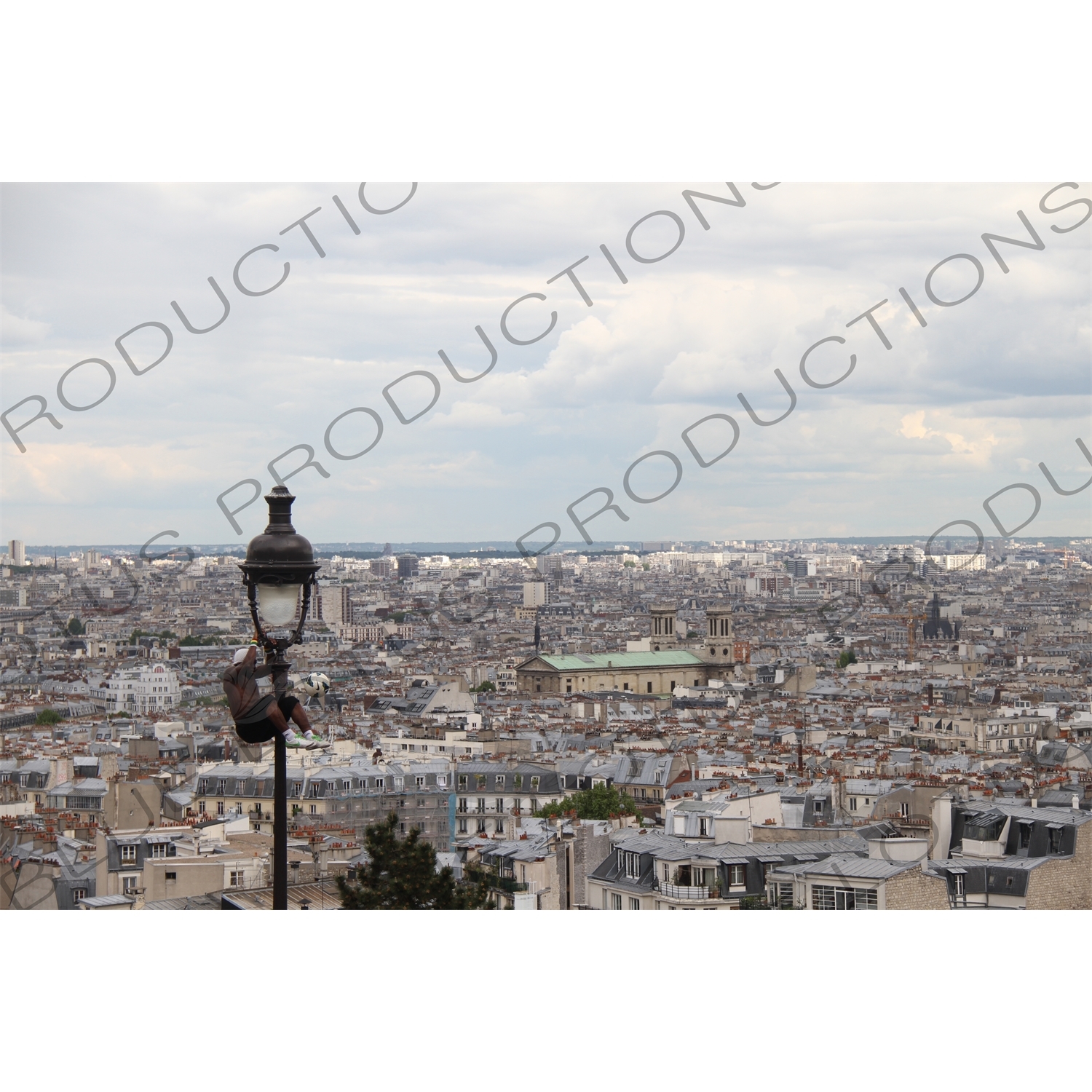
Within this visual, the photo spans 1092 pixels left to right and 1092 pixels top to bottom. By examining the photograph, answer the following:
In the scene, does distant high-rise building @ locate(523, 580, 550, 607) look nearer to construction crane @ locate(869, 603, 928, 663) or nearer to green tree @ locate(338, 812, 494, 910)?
construction crane @ locate(869, 603, 928, 663)

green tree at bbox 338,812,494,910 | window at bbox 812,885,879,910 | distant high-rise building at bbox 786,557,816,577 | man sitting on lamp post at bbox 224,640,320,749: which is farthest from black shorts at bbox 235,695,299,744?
distant high-rise building at bbox 786,557,816,577

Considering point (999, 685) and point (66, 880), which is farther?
point (999, 685)

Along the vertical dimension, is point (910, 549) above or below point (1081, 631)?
above

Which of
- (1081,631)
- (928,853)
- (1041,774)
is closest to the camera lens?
(928,853)

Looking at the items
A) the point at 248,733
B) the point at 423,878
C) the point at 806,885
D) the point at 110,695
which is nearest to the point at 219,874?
the point at 806,885

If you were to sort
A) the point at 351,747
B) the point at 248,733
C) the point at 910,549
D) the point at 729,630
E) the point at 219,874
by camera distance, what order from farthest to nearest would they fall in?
the point at 910,549 < the point at 729,630 < the point at 351,747 < the point at 219,874 < the point at 248,733

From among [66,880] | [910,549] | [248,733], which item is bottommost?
[66,880]

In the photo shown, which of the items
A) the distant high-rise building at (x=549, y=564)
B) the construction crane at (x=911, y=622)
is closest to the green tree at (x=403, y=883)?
the construction crane at (x=911, y=622)

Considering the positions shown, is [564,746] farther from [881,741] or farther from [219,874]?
[219,874]

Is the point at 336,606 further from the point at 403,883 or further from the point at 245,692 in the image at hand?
the point at 245,692
